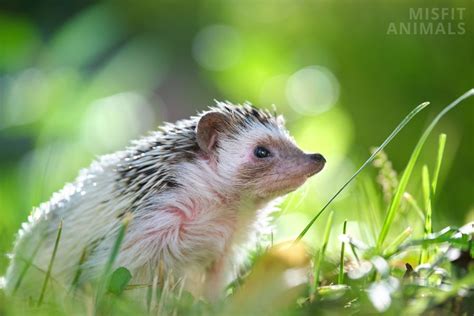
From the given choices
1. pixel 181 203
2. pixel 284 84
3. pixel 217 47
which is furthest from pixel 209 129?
pixel 217 47

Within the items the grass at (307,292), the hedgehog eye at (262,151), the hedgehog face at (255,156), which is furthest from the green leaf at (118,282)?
the hedgehog eye at (262,151)

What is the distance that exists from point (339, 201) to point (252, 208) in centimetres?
105

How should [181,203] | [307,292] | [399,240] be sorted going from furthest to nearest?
[181,203] → [399,240] → [307,292]

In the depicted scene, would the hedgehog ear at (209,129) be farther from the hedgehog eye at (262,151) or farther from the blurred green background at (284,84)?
the blurred green background at (284,84)

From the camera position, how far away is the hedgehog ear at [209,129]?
256cm

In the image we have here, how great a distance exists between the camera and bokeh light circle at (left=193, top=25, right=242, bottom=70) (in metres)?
5.30

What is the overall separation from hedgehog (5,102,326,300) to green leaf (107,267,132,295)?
449mm

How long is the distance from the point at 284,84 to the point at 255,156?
252 centimetres

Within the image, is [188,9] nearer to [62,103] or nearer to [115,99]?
[115,99]

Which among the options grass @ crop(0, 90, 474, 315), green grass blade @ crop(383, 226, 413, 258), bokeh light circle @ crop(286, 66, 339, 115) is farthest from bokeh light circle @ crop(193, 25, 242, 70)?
grass @ crop(0, 90, 474, 315)

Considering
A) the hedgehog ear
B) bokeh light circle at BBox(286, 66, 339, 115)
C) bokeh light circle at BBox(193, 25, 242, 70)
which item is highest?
bokeh light circle at BBox(193, 25, 242, 70)

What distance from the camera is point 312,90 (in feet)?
16.6

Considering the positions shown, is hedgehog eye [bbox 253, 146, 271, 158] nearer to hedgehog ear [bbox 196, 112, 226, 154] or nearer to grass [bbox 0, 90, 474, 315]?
hedgehog ear [bbox 196, 112, 226, 154]

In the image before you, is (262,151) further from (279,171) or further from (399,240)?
(399,240)
